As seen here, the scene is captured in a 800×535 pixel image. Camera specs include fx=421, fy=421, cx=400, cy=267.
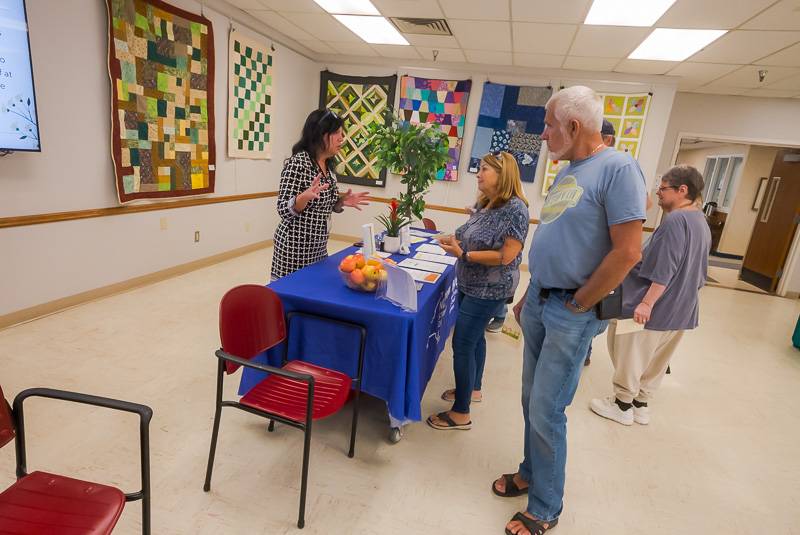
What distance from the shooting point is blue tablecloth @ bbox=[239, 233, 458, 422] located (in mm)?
1751

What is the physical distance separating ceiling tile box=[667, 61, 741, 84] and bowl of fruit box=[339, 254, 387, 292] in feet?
14.7

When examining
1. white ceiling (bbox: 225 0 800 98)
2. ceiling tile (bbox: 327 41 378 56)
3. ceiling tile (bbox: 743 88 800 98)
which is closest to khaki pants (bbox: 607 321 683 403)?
white ceiling (bbox: 225 0 800 98)

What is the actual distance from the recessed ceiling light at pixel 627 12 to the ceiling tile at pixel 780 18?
67 centimetres

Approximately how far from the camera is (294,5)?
154 inches

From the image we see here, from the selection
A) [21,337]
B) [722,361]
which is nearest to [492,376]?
[722,361]

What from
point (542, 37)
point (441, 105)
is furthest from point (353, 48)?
point (542, 37)

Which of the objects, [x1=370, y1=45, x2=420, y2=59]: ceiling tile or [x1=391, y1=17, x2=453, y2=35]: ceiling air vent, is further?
[x1=370, y1=45, x2=420, y2=59]: ceiling tile

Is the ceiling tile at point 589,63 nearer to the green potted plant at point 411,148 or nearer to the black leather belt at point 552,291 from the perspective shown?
the green potted plant at point 411,148

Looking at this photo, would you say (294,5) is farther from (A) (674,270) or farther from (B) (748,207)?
(B) (748,207)

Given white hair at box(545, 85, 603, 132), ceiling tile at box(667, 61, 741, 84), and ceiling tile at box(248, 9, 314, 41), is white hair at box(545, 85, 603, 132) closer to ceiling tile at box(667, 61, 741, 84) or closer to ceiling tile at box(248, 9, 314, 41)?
ceiling tile at box(248, 9, 314, 41)

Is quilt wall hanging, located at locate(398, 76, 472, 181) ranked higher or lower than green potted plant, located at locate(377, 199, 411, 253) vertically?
higher

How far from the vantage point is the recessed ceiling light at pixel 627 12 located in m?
3.14

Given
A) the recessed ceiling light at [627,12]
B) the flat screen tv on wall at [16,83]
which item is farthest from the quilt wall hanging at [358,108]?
the flat screen tv on wall at [16,83]

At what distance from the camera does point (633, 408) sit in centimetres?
252
